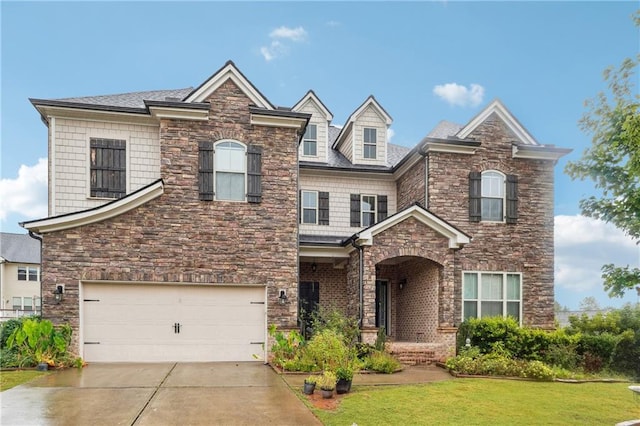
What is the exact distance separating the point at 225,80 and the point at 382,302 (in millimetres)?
10181

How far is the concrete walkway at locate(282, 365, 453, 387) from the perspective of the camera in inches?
386

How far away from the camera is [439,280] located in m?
13.9

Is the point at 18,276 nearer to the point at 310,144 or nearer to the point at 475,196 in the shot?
the point at 310,144

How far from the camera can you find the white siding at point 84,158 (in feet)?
43.3

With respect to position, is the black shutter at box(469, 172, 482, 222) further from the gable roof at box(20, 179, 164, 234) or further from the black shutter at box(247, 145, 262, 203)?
the gable roof at box(20, 179, 164, 234)

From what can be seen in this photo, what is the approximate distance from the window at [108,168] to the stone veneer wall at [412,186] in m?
9.92

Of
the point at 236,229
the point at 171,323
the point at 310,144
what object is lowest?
the point at 171,323

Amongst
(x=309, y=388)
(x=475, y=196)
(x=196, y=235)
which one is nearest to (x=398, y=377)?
(x=309, y=388)

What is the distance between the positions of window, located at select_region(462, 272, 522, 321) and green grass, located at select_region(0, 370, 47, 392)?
1245 cm

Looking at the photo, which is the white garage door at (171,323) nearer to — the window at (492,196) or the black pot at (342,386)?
the black pot at (342,386)

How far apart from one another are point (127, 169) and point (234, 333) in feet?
20.4

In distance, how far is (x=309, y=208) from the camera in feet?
55.1

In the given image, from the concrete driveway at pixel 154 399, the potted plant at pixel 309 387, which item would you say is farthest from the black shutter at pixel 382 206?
the potted plant at pixel 309 387

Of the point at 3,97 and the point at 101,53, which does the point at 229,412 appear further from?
the point at 101,53
